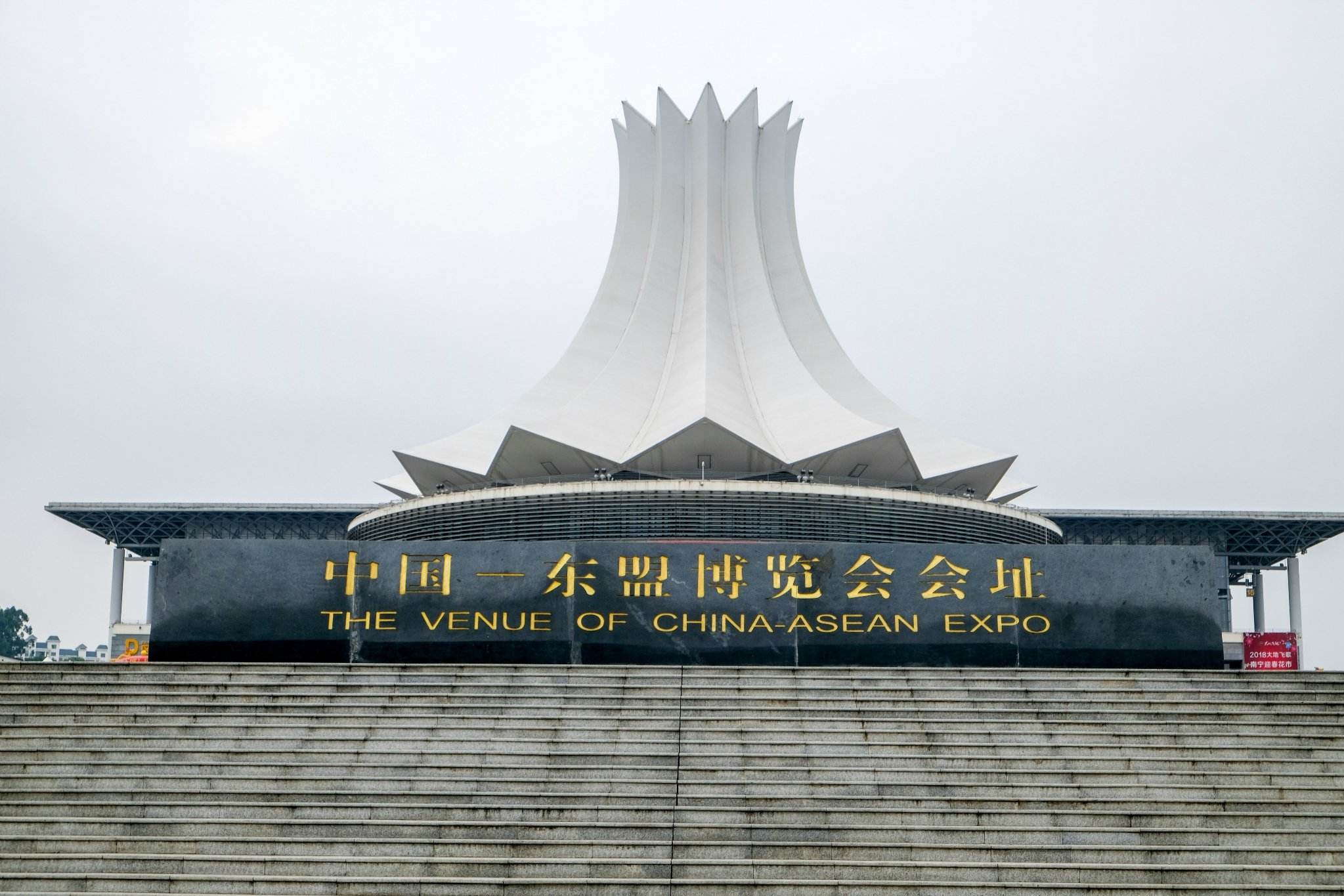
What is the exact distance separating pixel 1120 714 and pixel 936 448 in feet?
36.3

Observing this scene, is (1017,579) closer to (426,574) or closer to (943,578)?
(943,578)

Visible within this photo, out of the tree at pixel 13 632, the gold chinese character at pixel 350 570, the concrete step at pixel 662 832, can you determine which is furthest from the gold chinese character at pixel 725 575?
the tree at pixel 13 632

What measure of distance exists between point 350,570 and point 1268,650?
3162cm

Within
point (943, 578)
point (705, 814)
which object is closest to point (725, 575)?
point (943, 578)

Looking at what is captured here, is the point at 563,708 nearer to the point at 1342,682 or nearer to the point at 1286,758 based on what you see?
the point at 1286,758

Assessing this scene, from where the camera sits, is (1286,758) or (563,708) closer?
(1286,758)

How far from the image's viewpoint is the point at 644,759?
35.2 feet

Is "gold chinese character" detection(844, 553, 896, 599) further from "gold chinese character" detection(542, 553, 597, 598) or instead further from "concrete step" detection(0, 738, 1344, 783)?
"concrete step" detection(0, 738, 1344, 783)

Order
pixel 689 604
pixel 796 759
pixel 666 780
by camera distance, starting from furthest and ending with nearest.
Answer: pixel 689 604 → pixel 796 759 → pixel 666 780

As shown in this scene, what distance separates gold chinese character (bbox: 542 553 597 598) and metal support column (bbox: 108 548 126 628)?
113ft

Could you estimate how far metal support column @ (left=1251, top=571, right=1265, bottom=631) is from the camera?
1834 inches

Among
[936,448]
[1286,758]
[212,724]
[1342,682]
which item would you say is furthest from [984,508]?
[212,724]

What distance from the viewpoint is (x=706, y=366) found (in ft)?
72.3

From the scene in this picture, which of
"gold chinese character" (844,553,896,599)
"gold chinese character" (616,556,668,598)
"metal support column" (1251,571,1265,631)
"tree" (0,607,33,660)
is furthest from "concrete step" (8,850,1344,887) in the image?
"tree" (0,607,33,660)
